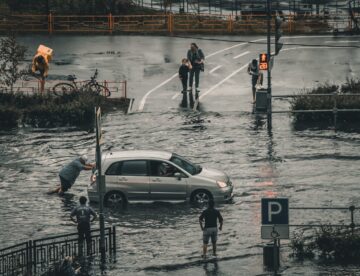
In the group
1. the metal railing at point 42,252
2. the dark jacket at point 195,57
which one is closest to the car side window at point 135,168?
the metal railing at point 42,252

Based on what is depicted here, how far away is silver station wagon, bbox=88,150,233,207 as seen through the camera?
33.9 m

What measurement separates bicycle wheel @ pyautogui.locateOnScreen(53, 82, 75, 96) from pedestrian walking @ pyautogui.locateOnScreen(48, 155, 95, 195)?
1192 cm

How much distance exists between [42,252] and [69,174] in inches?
235

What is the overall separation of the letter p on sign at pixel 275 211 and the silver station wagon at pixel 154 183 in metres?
5.95

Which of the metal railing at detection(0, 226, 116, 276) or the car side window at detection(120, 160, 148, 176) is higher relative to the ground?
the car side window at detection(120, 160, 148, 176)

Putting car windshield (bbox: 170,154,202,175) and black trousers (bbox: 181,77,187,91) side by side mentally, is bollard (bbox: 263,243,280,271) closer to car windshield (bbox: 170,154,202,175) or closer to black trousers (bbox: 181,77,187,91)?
car windshield (bbox: 170,154,202,175)

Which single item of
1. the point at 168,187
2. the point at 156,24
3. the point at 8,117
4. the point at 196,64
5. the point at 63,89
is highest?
the point at 156,24

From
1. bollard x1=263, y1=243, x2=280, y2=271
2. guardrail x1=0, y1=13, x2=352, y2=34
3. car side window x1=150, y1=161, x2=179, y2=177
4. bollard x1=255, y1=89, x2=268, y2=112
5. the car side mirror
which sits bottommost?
bollard x1=263, y1=243, x2=280, y2=271

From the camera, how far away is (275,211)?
91.3 ft

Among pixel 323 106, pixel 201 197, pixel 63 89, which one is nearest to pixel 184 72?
pixel 63 89

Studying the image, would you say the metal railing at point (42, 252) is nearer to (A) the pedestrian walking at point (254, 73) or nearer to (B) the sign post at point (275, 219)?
(B) the sign post at point (275, 219)

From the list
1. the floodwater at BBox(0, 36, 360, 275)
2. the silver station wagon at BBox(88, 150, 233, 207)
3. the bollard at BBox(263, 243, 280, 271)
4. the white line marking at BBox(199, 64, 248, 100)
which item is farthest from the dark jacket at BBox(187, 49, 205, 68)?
the bollard at BBox(263, 243, 280, 271)

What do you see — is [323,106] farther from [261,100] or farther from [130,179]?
[130,179]

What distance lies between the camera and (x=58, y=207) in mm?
34250
